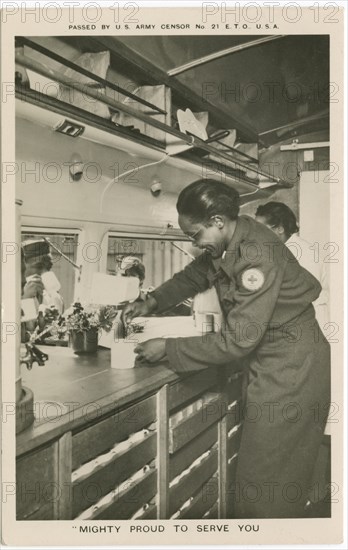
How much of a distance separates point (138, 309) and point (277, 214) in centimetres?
54

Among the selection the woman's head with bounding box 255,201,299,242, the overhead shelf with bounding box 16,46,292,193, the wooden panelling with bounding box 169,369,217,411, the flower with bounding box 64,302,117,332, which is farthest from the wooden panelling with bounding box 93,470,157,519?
the overhead shelf with bounding box 16,46,292,193

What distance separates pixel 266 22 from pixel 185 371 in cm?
104

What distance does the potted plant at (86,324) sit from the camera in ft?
4.97

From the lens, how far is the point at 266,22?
1.42 metres

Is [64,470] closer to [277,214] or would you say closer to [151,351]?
[151,351]

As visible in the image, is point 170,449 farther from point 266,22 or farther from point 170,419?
point 266,22

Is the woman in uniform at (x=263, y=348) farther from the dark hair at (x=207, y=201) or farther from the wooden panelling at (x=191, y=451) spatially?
→ the wooden panelling at (x=191, y=451)

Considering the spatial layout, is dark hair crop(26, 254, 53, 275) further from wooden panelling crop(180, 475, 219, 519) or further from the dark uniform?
wooden panelling crop(180, 475, 219, 519)

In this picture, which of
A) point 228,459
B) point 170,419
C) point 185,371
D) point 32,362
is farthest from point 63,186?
point 228,459

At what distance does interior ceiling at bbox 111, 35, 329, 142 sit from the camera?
1.45m

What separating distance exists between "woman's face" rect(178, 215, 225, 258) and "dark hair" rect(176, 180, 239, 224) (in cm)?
2

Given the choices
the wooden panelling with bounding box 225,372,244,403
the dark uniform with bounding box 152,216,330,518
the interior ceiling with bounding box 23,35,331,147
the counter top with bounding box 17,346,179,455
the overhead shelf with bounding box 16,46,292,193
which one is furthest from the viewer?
the wooden panelling with bounding box 225,372,244,403

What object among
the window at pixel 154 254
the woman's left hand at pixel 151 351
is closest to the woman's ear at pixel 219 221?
the window at pixel 154 254

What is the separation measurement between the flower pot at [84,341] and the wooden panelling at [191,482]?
50 centimetres
